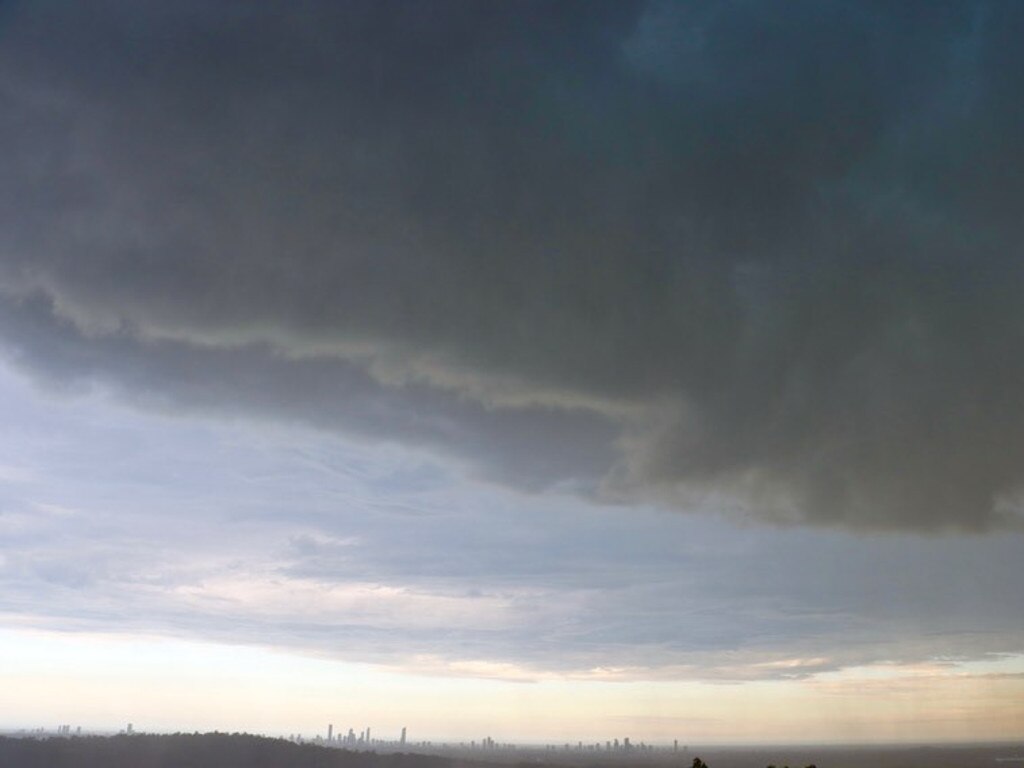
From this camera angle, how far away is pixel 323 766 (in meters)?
178

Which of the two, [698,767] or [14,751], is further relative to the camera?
[14,751]

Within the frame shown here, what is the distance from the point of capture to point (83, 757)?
16412 centimetres

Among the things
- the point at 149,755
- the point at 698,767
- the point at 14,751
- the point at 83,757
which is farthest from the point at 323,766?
the point at 698,767

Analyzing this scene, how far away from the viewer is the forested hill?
161125mm

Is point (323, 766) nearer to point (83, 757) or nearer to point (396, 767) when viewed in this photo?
point (396, 767)

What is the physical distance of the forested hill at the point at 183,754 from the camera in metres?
161

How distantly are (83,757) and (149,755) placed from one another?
12.1m

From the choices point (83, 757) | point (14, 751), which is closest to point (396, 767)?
point (83, 757)

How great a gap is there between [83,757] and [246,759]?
103 feet

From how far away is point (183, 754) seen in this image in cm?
17462

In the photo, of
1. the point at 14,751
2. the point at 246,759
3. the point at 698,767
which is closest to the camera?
the point at 698,767

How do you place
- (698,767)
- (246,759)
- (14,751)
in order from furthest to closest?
(246,759) → (14,751) → (698,767)

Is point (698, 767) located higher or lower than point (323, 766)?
higher

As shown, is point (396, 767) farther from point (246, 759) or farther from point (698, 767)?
point (698, 767)
